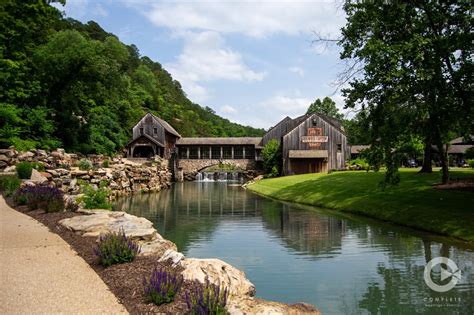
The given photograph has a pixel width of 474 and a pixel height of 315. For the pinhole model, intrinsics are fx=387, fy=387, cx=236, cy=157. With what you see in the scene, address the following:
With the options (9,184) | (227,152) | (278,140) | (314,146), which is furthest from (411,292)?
(227,152)

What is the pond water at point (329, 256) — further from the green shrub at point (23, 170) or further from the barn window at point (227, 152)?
the barn window at point (227, 152)

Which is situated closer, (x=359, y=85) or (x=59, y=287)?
(x=59, y=287)

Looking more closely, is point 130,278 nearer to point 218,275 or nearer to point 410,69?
point 218,275

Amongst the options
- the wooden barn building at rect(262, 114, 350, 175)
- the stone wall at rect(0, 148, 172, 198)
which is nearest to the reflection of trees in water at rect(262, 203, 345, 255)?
the stone wall at rect(0, 148, 172, 198)

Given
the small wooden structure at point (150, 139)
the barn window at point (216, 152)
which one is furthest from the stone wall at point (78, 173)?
the barn window at point (216, 152)

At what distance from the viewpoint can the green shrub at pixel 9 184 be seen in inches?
876

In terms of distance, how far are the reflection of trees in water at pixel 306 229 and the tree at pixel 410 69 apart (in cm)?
437

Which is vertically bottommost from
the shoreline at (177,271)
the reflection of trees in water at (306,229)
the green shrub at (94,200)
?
the reflection of trees in water at (306,229)

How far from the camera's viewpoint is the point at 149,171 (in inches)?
1953

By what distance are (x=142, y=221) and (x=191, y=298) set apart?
28.1 ft

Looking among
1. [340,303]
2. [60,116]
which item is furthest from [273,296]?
[60,116]

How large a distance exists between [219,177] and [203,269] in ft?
216

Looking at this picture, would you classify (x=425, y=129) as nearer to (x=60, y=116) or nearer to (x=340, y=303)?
(x=340, y=303)

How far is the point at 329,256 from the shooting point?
583 inches
